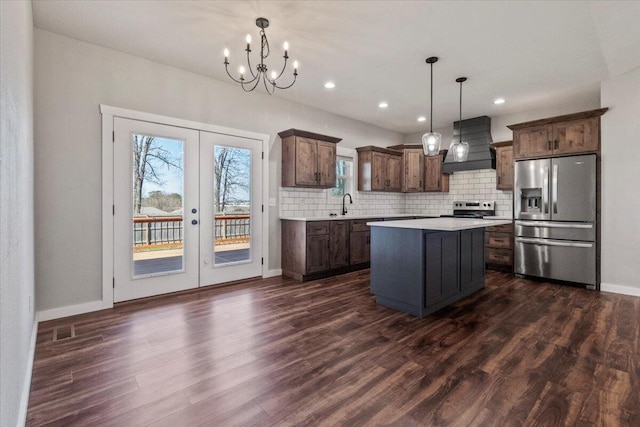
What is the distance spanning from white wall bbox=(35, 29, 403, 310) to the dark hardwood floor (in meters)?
0.52

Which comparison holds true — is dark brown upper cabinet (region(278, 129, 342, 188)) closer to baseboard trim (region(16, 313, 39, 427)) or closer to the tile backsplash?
the tile backsplash

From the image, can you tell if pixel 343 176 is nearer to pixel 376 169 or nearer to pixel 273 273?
pixel 376 169

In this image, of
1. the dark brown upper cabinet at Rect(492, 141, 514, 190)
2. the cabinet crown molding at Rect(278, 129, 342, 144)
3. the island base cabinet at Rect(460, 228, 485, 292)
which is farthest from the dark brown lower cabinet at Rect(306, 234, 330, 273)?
the dark brown upper cabinet at Rect(492, 141, 514, 190)

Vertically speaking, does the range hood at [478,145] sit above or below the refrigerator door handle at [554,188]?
above

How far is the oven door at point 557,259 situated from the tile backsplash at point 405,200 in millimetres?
1277

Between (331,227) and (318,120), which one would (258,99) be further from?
(331,227)

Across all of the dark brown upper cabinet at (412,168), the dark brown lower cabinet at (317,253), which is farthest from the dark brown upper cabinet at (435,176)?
the dark brown lower cabinet at (317,253)

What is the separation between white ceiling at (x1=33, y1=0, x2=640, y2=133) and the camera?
2.69m

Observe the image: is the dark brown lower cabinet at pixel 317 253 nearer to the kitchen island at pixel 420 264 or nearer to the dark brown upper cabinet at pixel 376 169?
the kitchen island at pixel 420 264

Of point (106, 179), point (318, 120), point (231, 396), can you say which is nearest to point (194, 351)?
point (231, 396)

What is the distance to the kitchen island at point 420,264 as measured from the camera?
123 inches

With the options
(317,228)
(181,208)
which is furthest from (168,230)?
(317,228)

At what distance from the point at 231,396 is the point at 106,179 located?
274 cm

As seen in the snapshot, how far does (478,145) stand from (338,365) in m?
5.23
